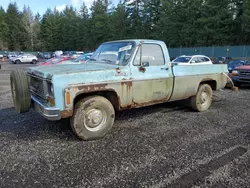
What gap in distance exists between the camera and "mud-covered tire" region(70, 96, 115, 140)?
3.75 meters

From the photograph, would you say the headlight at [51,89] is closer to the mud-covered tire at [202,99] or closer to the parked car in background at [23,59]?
the mud-covered tire at [202,99]

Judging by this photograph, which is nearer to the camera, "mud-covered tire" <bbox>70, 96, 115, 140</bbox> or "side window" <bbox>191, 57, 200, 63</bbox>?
"mud-covered tire" <bbox>70, 96, 115, 140</bbox>

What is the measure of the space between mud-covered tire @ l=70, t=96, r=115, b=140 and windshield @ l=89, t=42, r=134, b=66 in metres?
1.00

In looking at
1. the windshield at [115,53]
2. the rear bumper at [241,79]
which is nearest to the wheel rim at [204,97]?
the windshield at [115,53]

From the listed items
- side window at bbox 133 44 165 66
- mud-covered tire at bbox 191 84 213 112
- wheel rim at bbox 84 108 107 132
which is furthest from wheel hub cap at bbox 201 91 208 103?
wheel rim at bbox 84 108 107 132

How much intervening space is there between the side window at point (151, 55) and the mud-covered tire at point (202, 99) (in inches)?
67.8

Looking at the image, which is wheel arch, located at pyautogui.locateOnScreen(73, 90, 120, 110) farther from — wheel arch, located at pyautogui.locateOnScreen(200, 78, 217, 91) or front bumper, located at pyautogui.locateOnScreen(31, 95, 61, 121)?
wheel arch, located at pyautogui.locateOnScreen(200, 78, 217, 91)

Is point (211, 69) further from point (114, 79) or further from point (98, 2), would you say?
point (98, 2)

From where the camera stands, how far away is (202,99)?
5988 mm

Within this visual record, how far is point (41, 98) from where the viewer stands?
12.9 ft

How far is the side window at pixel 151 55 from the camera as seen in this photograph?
174 inches

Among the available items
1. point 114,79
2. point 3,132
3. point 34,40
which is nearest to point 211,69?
point 114,79

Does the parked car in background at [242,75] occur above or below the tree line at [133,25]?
below

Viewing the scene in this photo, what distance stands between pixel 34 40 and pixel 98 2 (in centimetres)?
2900
